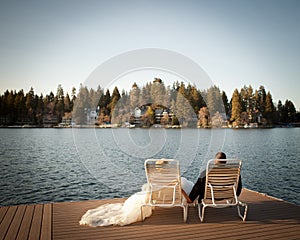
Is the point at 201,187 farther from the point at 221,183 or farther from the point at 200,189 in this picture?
the point at 221,183

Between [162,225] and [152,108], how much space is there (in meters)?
10.8

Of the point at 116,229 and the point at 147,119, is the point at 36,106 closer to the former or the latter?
the point at 147,119

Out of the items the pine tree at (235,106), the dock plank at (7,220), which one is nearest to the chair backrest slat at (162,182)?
the dock plank at (7,220)

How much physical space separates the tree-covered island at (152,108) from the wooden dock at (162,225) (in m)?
7.13

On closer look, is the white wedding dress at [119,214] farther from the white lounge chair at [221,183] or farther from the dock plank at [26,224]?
the white lounge chair at [221,183]

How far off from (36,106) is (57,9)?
43.8 m

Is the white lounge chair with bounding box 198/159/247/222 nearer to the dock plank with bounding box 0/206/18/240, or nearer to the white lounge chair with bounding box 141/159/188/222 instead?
the white lounge chair with bounding box 141/159/188/222

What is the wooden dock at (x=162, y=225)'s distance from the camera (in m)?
3.41

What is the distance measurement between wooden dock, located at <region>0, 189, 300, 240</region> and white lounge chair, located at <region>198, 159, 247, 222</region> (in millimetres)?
253

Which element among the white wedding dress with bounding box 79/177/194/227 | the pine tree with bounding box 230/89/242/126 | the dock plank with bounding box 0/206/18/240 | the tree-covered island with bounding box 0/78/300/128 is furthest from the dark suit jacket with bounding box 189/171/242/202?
the pine tree with bounding box 230/89/242/126

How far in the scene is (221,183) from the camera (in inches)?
153

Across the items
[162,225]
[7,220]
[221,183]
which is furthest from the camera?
[7,220]

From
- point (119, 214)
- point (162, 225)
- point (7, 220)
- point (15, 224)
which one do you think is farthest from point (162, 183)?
point (7, 220)

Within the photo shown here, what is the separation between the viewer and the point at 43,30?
27375 mm
